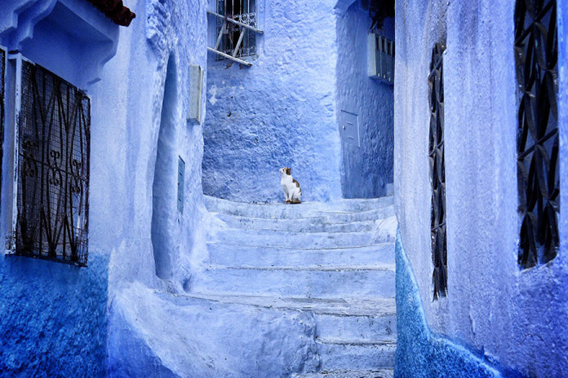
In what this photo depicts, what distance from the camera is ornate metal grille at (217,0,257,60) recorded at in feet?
42.1

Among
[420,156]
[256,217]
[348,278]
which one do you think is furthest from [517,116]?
[256,217]

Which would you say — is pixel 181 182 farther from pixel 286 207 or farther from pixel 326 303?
pixel 286 207

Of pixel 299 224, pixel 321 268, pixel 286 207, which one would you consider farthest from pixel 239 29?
pixel 321 268

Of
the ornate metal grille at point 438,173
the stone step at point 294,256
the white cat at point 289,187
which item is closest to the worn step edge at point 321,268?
the stone step at point 294,256

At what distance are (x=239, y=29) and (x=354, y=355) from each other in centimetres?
826

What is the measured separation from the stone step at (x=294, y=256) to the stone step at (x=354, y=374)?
2316 mm

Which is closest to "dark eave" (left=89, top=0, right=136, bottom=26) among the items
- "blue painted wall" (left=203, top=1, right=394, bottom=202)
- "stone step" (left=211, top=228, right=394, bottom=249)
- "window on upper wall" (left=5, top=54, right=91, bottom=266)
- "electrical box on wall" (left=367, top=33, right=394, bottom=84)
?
"window on upper wall" (left=5, top=54, right=91, bottom=266)

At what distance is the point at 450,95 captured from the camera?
12.1 ft

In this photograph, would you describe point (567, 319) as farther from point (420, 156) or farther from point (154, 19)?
point (154, 19)

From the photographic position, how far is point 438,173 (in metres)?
4.07

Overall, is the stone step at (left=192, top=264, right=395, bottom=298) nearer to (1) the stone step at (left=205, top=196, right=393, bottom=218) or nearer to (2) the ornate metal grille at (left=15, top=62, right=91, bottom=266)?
(1) the stone step at (left=205, top=196, right=393, bottom=218)

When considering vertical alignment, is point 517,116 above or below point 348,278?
above

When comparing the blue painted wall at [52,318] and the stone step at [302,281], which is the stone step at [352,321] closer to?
the stone step at [302,281]

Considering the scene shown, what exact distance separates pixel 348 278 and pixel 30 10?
14.2 ft
